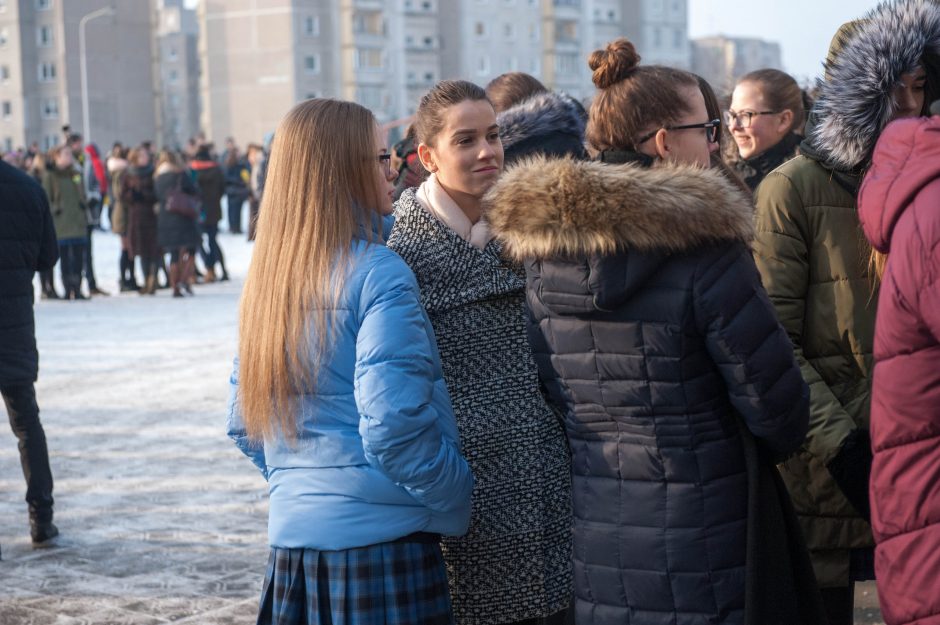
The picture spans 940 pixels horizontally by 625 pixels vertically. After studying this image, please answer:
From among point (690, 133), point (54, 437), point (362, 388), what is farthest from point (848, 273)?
point (54, 437)

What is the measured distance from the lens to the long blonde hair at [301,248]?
3139 mm

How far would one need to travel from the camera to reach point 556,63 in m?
106

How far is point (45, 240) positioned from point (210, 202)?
14881mm

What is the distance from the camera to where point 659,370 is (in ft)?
9.98

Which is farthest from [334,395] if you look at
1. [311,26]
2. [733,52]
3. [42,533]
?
[733,52]

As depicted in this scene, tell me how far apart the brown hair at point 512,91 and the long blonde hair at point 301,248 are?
2.14m

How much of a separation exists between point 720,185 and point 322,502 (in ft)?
3.74

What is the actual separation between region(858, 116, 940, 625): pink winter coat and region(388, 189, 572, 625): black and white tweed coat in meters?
1.11

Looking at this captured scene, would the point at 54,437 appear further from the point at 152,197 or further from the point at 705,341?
the point at 152,197

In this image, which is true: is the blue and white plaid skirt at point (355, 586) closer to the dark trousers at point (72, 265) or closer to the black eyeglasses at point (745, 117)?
the black eyeglasses at point (745, 117)

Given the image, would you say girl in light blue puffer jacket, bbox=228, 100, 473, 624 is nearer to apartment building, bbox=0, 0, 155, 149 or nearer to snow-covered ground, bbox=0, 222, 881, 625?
snow-covered ground, bbox=0, 222, 881, 625

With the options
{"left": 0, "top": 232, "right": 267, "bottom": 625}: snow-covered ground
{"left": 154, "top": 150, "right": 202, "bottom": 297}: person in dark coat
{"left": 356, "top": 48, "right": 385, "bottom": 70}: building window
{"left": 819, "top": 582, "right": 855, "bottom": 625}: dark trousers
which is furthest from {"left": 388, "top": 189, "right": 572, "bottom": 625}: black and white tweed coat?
{"left": 356, "top": 48, "right": 385, "bottom": 70}: building window

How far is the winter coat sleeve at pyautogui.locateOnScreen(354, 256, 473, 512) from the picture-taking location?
2986 mm

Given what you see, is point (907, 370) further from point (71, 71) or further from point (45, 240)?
point (71, 71)
